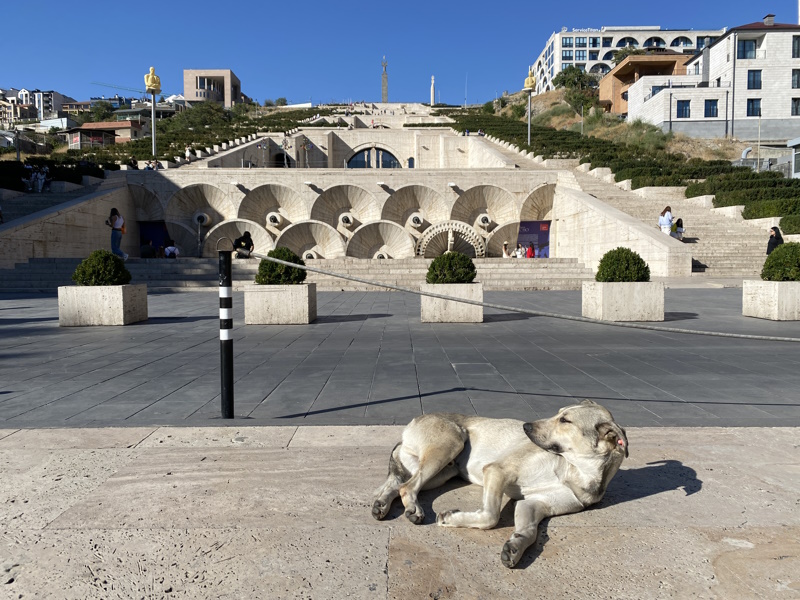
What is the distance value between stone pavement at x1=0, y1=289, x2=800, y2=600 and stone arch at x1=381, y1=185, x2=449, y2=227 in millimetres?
19661

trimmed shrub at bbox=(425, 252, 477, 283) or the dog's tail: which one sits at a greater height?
trimmed shrub at bbox=(425, 252, 477, 283)

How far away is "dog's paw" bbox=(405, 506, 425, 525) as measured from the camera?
2.20m

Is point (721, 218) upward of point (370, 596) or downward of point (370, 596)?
upward

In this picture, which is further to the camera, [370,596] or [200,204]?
[200,204]

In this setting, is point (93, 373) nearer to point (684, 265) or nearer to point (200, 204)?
point (684, 265)

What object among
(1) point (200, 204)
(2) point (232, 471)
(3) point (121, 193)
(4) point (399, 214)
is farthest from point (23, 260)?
(2) point (232, 471)

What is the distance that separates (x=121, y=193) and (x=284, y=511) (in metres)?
25.2

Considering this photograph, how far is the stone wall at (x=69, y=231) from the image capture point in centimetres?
1738

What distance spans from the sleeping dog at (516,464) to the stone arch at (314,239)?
20863 millimetres

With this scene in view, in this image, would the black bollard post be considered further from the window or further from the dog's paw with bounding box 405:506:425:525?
the window

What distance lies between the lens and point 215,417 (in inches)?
148

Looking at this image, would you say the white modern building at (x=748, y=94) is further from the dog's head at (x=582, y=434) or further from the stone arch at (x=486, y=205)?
the dog's head at (x=582, y=434)

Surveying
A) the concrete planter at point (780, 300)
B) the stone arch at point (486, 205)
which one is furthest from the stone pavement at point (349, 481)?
the stone arch at point (486, 205)

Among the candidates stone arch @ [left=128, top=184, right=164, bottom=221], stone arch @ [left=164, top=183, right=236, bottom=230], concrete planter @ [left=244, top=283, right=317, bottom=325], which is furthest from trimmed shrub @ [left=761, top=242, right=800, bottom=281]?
stone arch @ [left=128, top=184, right=164, bottom=221]
